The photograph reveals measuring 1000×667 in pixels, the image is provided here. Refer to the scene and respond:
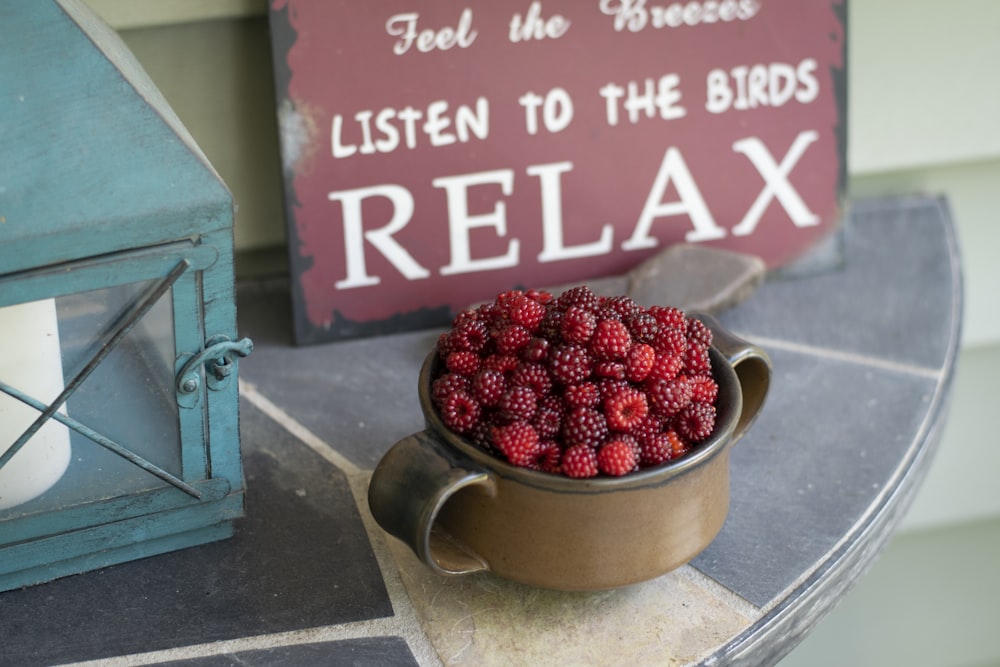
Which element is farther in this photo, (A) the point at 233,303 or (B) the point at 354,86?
(B) the point at 354,86

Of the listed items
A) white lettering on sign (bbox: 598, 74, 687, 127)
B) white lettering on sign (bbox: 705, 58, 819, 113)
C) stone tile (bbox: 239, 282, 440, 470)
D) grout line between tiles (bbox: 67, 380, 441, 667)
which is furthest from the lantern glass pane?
white lettering on sign (bbox: 705, 58, 819, 113)

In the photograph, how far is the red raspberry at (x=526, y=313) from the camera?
2.75 ft

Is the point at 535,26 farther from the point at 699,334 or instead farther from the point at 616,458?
the point at 616,458

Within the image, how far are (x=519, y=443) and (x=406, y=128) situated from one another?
521mm

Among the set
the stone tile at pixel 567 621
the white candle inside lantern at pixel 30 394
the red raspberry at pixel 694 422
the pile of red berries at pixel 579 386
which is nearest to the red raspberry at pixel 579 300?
the pile of red berries at pixel 579 386

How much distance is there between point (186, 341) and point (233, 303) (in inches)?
1.8

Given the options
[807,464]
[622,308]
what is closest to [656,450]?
[622,308]

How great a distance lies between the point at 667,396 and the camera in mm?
802

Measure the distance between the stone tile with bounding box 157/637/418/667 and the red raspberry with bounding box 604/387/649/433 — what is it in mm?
236

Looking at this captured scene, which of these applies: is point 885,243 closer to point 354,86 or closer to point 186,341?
point 354,86

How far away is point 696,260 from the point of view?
1.27 metres

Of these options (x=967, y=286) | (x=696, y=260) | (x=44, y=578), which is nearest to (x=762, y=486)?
(x=696, y=260)

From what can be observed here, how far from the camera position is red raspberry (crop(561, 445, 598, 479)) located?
0.77 m

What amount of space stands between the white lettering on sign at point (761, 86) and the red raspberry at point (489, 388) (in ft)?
1.96
